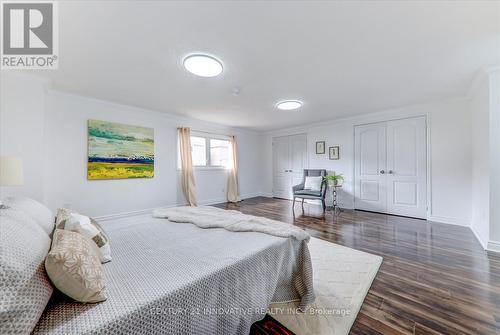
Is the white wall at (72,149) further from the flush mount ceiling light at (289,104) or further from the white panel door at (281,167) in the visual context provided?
the flush mount ceiling light at (289,104)

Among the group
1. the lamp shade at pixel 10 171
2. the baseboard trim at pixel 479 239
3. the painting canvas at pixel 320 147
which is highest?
the painting canvas at pixel 320 147

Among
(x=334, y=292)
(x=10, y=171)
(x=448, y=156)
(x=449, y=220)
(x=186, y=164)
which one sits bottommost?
(x=334, y=292)

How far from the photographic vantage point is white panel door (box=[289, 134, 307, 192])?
607 centimetres

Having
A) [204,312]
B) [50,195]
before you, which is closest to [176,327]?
[204,312]

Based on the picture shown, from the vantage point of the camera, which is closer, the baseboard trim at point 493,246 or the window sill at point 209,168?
the baseboard trim at point 493,246

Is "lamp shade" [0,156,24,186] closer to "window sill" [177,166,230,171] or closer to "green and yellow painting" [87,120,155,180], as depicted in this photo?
"green and yellow painting" [87,120,155,180]

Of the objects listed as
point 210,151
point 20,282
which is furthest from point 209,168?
point 20,282

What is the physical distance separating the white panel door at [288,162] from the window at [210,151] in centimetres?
164

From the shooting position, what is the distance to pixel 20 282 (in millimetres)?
690

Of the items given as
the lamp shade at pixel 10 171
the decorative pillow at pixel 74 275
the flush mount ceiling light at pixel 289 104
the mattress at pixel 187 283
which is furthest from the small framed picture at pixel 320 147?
the lamp shade at pixel 10 171

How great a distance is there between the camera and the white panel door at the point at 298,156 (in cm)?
607

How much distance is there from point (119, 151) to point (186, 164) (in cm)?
144

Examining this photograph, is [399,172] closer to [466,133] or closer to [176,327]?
[466,133]

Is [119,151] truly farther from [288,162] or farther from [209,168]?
[288,162]
